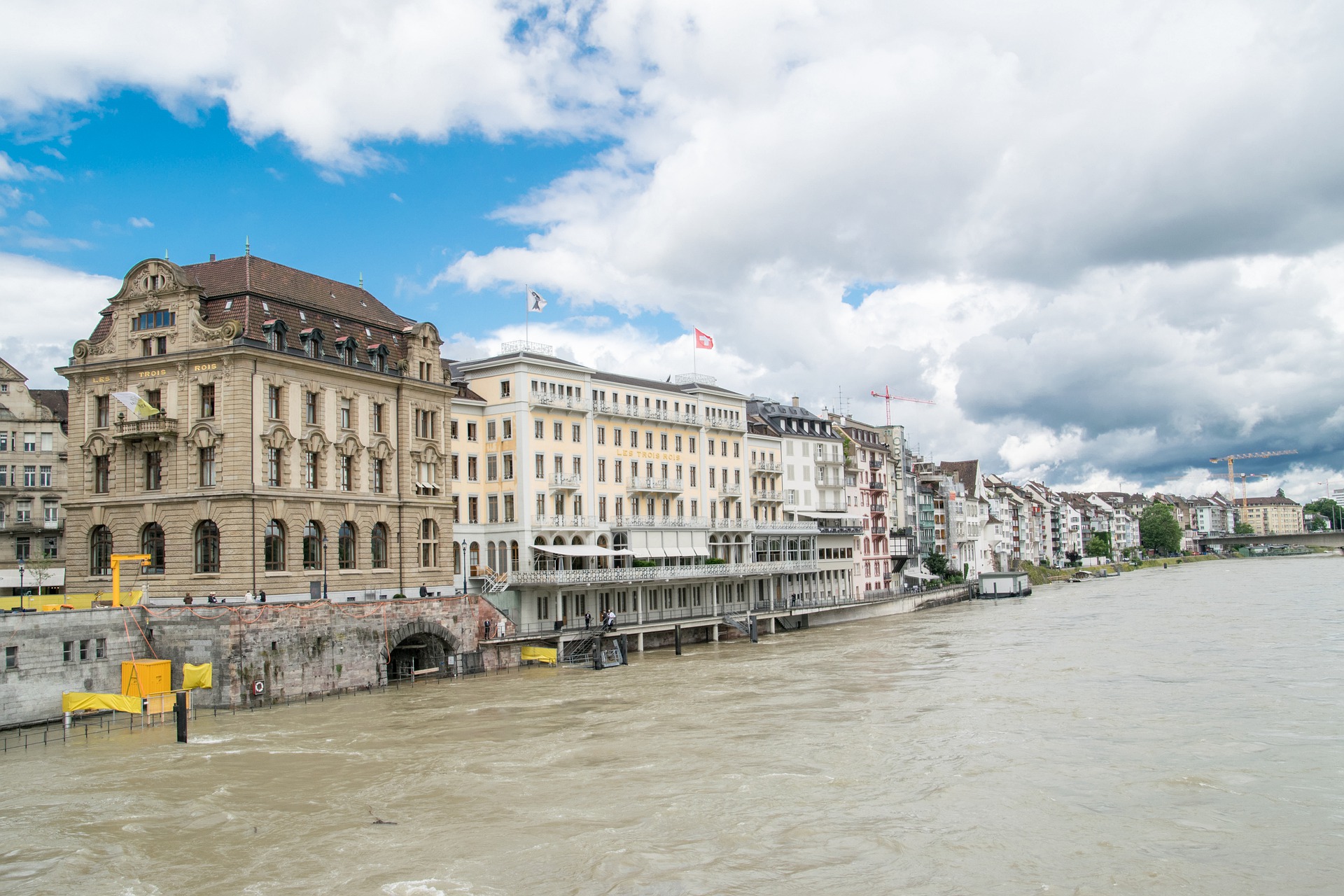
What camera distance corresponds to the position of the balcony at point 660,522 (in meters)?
74.5

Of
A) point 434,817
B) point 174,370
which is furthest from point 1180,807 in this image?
point 174,370

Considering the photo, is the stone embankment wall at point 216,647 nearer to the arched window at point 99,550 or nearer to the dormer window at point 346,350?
the arched window at point 99,550

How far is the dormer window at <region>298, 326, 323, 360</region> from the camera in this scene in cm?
5234

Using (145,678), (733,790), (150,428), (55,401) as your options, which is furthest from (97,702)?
(55,401)

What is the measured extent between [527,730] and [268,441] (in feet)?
67.6

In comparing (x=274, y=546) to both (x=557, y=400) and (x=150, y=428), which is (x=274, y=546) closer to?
(x=150, y=428)

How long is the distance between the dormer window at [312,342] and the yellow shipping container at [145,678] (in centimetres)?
1721

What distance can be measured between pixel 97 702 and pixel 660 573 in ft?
130

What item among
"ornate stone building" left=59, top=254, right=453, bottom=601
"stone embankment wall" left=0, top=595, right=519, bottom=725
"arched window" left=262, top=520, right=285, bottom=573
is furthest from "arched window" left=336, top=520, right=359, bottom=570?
"stone embankment wall" left=0, top=595, right=519, bottom=725

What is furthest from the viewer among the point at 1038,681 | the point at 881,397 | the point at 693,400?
the point at 881,397

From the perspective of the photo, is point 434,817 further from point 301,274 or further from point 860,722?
point 301,274

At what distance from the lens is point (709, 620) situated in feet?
246

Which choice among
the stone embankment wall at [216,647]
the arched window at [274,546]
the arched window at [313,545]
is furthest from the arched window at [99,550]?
the arched window at [313,545]

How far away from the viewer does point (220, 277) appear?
174ft
